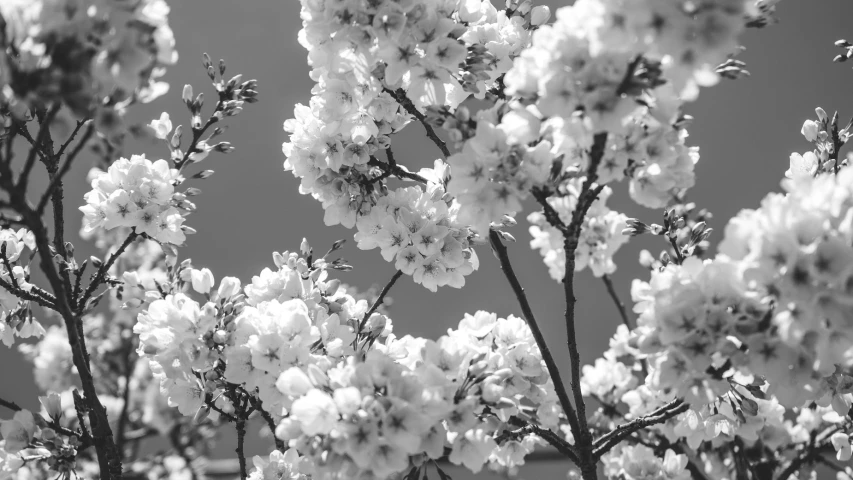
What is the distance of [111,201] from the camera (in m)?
2.70

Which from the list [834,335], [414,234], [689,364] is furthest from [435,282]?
[834,335]

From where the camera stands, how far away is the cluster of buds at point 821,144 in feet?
9.23

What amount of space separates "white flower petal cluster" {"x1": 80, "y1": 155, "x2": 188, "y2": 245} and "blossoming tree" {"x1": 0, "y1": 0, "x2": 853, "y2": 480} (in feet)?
0.03

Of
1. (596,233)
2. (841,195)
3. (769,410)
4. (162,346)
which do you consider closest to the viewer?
(841,195)

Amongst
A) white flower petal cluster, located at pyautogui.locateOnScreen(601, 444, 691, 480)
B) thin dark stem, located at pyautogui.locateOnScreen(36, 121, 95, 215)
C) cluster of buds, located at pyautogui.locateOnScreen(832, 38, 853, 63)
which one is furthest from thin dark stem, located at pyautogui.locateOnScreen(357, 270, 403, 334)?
cluster of buds, located at pyautogui.locateOnScreen(832, 38, 853, 63)

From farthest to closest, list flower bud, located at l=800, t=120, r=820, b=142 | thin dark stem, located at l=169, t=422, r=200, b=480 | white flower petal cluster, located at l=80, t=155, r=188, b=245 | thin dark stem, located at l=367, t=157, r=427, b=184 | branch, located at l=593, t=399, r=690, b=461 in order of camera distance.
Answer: thin dark stem, located at l=169, t=422, r=200, b=480
flower bud, located at l=800, t=120, r=820, b=142
thin dark stem, located at l=367, t=157, r=427, b=184
white flower petal cluster, located at l=80, t=155, r=188, b=245
branch, located at l=593, t=399, r=690, b=461

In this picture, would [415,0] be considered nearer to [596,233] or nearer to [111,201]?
[111,201]

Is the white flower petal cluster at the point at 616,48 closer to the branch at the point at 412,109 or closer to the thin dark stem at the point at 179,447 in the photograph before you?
the branch at the point at 412,109

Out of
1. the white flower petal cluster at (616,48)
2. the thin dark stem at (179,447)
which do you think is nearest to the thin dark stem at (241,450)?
the white flower petal cluster at (616,48)

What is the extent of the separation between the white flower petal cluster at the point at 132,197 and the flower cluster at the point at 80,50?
51.9 inches

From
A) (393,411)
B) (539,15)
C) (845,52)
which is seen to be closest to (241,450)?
(393,411)

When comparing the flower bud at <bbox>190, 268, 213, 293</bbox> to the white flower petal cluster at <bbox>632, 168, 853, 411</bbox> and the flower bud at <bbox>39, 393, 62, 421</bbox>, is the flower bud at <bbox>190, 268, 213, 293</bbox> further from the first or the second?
the white flower petal cluster at <bbox>632, 168, 853, 411</bbox>

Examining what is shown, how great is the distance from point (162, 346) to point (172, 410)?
16.6 ft

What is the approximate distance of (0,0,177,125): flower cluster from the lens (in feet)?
4.53
